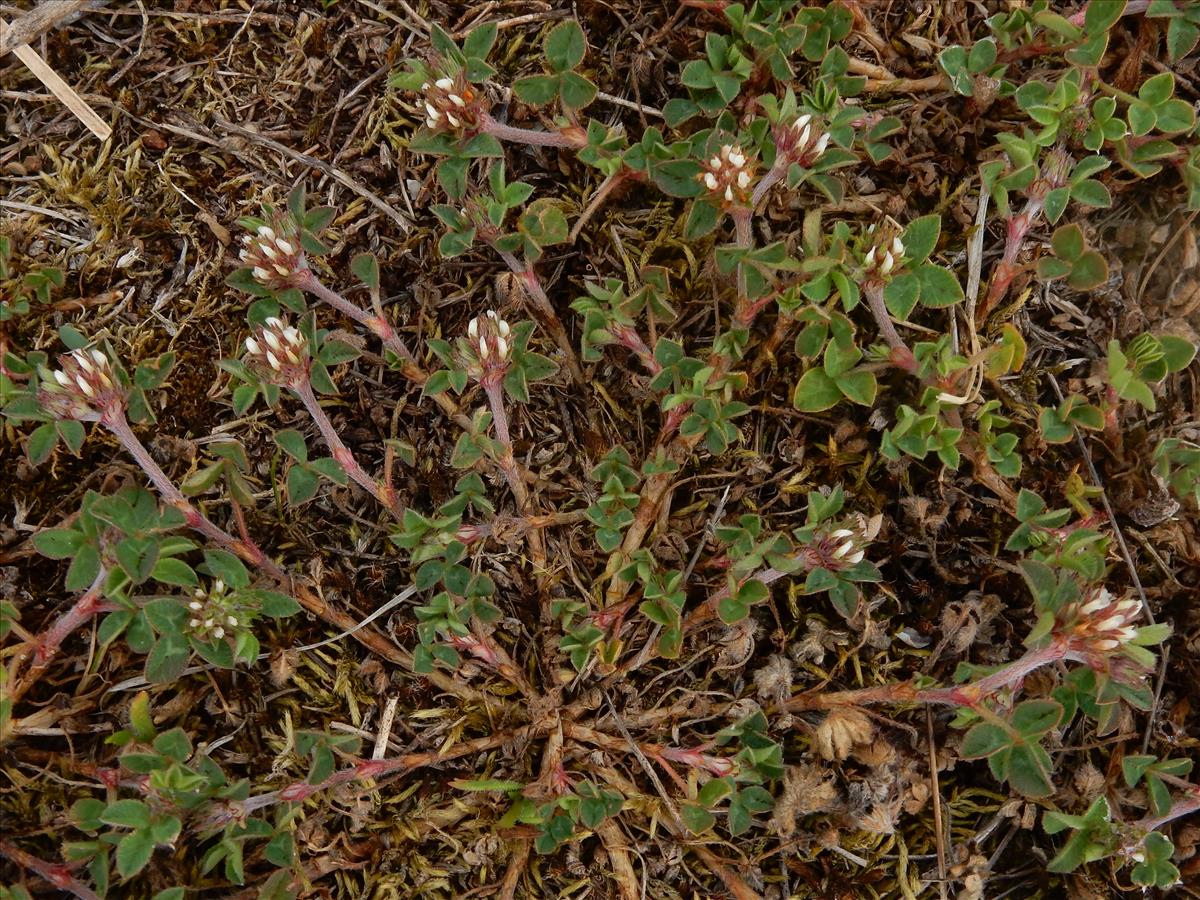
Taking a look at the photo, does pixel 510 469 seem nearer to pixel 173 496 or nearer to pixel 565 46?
pixel 173 496

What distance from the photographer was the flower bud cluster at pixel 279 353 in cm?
254

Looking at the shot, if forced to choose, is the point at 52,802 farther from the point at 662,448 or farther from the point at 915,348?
the point at 915,348

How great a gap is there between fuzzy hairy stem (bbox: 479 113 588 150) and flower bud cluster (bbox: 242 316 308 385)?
→ 872 mm

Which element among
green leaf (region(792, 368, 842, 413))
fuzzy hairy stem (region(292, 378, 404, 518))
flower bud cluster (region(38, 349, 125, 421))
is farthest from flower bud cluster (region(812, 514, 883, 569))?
flower bud cluster (region(38, 349, 125, 421))

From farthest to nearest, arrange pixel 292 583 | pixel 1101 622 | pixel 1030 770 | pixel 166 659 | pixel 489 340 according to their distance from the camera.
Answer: pixel 292 583 < pixel 489 340 < pixel 166 659 < pixel 1030 770 < pixel 1101 622

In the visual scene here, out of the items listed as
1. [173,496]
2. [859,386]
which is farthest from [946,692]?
[173,496]

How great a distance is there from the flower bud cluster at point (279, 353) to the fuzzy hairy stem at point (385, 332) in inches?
6.9

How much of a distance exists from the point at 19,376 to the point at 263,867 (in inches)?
64.2

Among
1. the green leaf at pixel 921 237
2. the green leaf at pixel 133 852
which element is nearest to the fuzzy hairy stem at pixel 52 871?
the green leaf at pixel 133 852

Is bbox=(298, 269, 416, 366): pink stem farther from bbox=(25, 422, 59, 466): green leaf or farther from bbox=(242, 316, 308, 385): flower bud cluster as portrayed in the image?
bbox=(25, 422, 59, 466): green leaf

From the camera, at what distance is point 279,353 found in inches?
100

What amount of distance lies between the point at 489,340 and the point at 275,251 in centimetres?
69

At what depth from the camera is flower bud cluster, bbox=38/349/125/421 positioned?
8.23 feet

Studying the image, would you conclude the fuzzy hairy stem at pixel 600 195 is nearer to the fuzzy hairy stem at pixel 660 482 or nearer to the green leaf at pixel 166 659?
the fuzzy hairy stem at pixel 660 482
